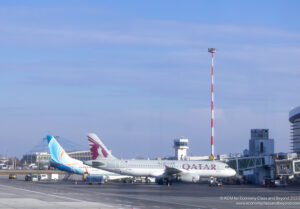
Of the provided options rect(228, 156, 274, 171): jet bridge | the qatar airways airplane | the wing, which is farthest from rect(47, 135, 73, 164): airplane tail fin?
rect(228, 156, 274, 171): jet bridge

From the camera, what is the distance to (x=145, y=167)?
231 feet

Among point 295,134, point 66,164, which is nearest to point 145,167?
point 66,164

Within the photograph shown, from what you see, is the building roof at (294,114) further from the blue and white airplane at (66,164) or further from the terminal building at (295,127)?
the blue and white airplane at (66,164)

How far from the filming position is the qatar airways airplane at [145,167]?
69062 millimetres

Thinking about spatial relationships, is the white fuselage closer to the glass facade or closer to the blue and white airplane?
the blue and white airplane

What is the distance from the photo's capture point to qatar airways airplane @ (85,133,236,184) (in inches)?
2719

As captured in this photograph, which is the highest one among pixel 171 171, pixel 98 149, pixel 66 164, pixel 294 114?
pixel 294 114

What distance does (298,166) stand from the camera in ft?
243

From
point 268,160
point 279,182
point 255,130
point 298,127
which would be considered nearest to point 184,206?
point 279,182

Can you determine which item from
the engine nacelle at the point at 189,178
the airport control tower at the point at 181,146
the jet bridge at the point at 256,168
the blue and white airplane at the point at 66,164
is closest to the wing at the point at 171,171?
the engine nacelle at the point at 189,178

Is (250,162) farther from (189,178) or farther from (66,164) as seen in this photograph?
(66,164)

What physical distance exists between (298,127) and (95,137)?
88.9 meters

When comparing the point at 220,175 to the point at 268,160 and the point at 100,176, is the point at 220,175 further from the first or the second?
the point at 100,176

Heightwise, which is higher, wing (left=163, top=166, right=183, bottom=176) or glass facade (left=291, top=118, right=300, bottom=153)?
glass facade (left=291, top=118, right=300, bottom=153)
